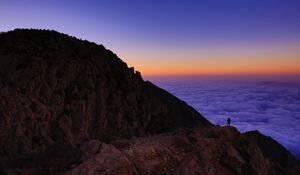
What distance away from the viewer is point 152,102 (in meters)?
59.9

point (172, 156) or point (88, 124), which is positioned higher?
point (172, 156)

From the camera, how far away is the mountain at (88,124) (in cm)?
1597

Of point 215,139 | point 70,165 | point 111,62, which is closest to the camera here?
point 70,165

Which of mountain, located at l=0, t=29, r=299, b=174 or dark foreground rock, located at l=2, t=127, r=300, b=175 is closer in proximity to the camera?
dark foreground rock, located at l=2, t=127, r=300, b=175

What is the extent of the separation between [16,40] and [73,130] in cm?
1683

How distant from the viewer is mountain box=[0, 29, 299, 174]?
1597cm

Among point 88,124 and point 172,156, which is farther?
point 88,124

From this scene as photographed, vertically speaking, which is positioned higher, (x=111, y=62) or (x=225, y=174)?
(x=111, y=62)

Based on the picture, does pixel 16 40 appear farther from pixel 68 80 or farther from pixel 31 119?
pixel 31 119

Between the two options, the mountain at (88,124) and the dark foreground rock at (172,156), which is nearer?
the dark foreground rock at (172,156)

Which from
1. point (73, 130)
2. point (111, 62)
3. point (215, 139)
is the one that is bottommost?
point (73, 130)

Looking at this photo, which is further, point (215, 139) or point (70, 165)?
point (215, 139)

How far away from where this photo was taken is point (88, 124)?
44406 millimetres

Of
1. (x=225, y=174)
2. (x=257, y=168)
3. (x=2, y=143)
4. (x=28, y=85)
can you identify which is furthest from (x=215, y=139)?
(x=28, y=85)
